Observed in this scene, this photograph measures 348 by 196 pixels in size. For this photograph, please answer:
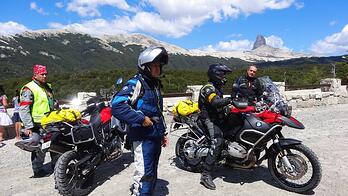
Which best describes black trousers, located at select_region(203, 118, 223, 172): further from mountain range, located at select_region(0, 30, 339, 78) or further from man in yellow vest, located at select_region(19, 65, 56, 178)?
mountain range, located at select_region(0, 30, 339, 78)

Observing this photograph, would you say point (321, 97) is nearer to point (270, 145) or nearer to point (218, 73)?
point (270, 145)

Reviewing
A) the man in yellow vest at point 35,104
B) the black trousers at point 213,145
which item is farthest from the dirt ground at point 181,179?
the man in yellow vest at point 35,104

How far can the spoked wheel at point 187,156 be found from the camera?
5.64m

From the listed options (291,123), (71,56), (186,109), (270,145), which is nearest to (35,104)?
(186,109)

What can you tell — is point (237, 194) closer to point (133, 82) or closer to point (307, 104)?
point (133, 82)

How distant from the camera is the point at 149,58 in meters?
3.59

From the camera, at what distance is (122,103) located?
353cm

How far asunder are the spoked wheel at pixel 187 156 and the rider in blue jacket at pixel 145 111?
1899 millimetres

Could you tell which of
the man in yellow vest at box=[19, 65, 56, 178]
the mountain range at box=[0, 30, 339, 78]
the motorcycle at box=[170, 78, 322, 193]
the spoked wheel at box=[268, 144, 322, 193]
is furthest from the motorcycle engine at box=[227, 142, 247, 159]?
the mountain range at box=[0, 30, 339, 78]

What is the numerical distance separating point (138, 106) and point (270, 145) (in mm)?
2343

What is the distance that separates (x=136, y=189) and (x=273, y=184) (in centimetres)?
227

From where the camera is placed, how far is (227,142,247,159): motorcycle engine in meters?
4.91

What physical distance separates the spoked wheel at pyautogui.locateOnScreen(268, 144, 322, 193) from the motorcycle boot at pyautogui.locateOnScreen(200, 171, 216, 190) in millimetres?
881

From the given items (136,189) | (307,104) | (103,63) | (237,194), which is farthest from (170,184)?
(103,63)
